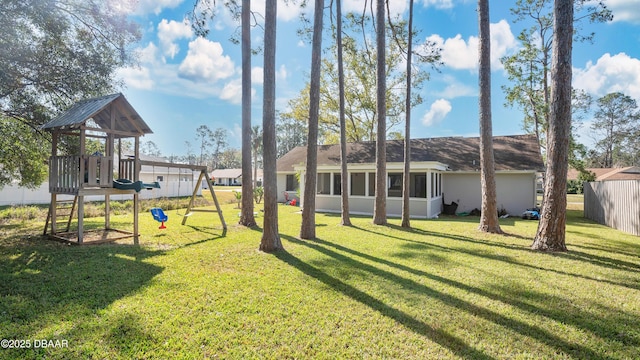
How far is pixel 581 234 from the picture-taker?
9344 mm

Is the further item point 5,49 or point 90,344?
point 5,49

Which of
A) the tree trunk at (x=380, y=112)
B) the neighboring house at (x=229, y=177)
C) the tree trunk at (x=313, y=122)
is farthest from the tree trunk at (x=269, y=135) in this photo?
the neighboring house at (x=229, y=177)

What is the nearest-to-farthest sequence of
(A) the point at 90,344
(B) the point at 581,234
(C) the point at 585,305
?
1. (A) the point at 90,344
2. (C) the point at 585,305
3. (B) the point at 581,234

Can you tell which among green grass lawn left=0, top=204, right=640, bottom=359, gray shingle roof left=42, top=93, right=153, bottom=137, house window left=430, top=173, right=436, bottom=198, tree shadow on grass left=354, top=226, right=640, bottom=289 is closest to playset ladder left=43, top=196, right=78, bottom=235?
green grass lawn left=0, top=204, right=640, bottom=359

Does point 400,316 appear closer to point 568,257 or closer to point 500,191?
point 568,257

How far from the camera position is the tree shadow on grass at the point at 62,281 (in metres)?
3.28

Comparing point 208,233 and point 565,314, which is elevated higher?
point 208,233

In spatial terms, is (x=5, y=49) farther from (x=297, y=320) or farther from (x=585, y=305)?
(x=585, y=305)

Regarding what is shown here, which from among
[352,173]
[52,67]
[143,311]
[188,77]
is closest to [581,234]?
[352,173]

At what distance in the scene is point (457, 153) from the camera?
16.7 meters

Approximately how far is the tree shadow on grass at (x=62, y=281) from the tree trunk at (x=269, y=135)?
92.5 inches

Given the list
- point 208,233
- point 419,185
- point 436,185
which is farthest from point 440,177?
point 208,233

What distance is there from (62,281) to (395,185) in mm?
12667

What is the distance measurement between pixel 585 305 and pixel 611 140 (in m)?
44.3
